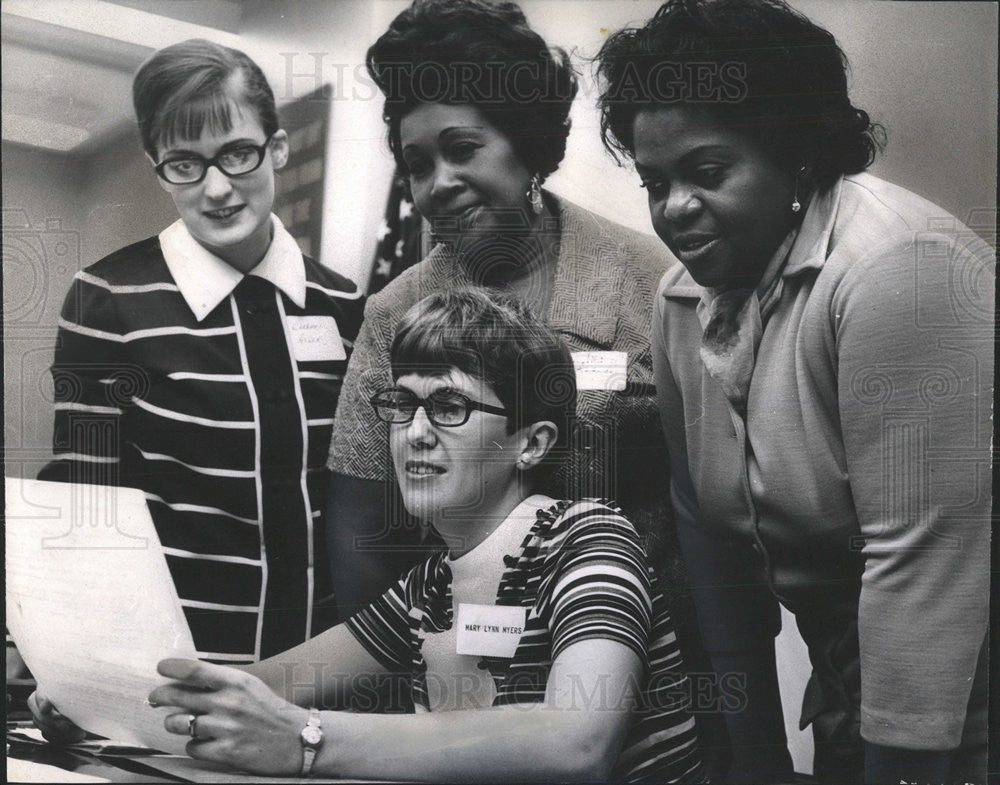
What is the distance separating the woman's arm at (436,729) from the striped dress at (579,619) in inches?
1.7

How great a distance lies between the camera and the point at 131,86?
9.57ft

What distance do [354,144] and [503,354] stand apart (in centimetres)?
76

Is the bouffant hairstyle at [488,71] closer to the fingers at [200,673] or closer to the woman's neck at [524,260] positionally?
the woman's neck at [524,260]

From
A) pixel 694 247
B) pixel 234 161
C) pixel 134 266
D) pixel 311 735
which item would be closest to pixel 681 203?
pixel 694 247

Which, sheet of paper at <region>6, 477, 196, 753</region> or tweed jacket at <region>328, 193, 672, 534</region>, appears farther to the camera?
sheet of paper at <region>6, 477, 196, 753</region>

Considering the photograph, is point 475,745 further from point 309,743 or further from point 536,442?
point 536,442

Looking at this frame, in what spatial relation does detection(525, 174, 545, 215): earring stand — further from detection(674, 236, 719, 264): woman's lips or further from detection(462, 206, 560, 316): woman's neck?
detection(674, 236, 719, 264): woman's lips

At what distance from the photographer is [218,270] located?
2.89 metres

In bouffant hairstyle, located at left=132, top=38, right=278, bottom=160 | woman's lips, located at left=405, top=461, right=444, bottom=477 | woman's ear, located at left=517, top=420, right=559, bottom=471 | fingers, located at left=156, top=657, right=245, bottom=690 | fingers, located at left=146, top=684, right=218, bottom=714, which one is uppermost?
bouffant hairstyle, located at left=132, top=38, right=278, bottom=160

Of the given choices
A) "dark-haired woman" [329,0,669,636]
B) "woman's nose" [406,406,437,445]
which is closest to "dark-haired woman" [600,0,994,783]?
"dark-haired woman" [329,0,669,636]

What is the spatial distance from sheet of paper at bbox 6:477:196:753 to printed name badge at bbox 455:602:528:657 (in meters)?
0.81

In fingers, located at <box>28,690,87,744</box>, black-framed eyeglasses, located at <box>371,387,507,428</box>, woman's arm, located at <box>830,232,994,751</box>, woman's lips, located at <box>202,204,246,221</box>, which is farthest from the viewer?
fingers, located at <box>28,690,87,744</box>

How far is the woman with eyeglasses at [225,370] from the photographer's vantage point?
2852mm

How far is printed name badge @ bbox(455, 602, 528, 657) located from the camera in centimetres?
272
